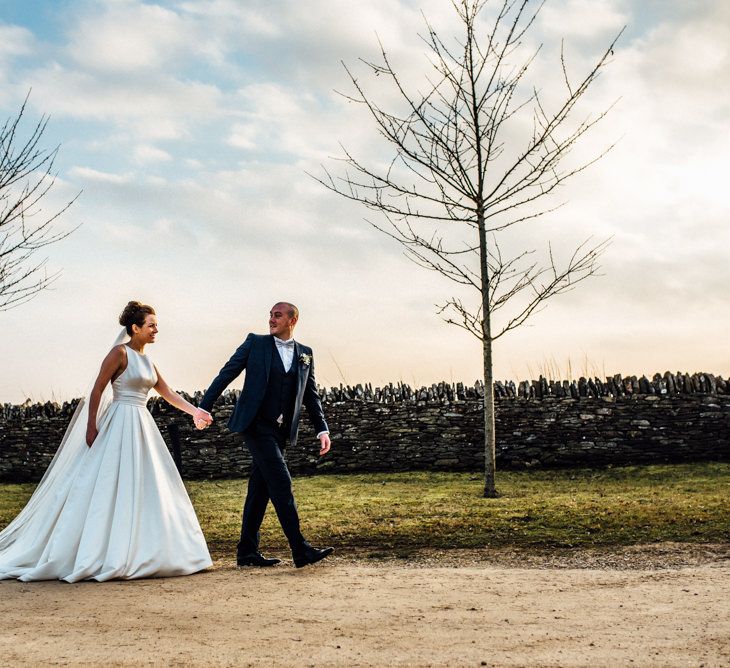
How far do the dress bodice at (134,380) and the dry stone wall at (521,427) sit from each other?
10.6 meters

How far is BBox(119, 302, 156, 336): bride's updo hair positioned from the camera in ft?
25.5

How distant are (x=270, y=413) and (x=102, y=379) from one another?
158 centimetres

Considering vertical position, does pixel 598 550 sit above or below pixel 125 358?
below

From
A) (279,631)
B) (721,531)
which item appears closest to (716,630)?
(279,631)

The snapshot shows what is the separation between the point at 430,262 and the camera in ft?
46.1

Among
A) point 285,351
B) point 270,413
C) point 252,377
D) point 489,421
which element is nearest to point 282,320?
point 285,351

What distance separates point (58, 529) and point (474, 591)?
12.3ft

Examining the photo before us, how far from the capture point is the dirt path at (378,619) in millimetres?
4922

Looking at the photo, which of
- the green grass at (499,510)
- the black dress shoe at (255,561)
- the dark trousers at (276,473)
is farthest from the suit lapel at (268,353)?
the green grass at (499,510)

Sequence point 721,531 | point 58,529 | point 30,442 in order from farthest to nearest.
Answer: point 30,442 < point 721,531 < point 58,529

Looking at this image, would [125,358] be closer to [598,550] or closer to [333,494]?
[598,550]

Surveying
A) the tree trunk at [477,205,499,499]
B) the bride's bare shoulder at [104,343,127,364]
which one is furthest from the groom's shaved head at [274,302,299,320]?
the tree trunk at [477,205,499,499]

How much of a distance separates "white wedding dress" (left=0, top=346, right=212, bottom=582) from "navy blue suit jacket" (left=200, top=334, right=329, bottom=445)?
0.68 metres

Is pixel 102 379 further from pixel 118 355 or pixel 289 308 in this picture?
pixel 289 308
